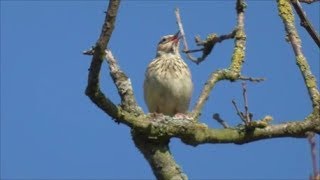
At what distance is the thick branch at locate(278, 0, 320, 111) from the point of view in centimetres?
383

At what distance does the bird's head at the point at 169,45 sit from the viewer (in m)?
9.12

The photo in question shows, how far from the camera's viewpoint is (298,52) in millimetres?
4113

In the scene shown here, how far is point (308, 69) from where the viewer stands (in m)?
4.09

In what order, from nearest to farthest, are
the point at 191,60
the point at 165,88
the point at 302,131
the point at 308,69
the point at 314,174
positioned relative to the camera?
the point at 314,174 → the point at 302,131 → the point at 308,69 → the point at 191,60 → the point at 165,88

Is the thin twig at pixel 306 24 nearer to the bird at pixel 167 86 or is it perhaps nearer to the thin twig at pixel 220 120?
the thin twig at pixel 220 120

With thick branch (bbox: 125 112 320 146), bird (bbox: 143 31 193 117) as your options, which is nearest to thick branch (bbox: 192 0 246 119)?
thick branch (bbox: 125 112 320 146)

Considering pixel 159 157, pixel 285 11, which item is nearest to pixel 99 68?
pixel 159 157

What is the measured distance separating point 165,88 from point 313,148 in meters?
6.60

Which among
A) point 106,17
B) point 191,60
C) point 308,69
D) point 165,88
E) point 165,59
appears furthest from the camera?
point 165,59

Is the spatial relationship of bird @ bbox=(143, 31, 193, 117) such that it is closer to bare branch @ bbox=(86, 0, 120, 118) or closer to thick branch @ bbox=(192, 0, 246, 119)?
thick branch @ bbox=(192, 0, 246, 119)

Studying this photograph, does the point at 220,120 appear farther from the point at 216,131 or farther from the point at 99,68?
the point at 99,68

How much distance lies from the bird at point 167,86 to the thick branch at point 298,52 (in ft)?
11.6

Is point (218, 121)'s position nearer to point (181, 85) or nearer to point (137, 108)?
point (137, 108)

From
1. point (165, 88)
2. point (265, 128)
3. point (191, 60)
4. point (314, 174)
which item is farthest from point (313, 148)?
point (165, 88)
